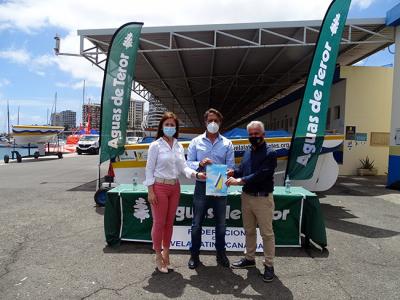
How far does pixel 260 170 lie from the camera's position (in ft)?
12.8

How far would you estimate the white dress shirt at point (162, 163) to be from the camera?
4047 millimetres

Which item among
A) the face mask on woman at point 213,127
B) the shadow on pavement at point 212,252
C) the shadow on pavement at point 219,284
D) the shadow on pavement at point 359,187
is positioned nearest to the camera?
the shadow on pavement at point 219,284

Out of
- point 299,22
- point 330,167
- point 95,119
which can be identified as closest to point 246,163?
point 330,167

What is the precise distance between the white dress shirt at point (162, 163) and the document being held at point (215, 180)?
215mm

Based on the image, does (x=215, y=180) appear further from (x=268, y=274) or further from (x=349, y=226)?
(x=349, y=226)

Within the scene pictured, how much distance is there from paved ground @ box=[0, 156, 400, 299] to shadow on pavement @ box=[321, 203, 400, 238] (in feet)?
0.06

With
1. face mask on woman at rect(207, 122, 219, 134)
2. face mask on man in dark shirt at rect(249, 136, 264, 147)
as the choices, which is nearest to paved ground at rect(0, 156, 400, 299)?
face mask on man in dark shirt at rect(249, 136, 264, 147)

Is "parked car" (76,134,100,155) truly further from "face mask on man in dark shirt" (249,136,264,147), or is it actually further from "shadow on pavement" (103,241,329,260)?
"face mask on man in dark shirt" (249,136,264,147)

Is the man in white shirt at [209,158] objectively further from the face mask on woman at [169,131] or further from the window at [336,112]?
the window at [336,112]

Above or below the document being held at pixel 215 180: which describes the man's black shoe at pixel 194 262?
below

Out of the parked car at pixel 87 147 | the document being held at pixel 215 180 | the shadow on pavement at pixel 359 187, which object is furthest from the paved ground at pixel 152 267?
the parked car at pixel 87 147

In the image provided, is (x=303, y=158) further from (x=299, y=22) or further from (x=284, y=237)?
(x=299, y=22)

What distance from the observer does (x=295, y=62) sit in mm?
17078

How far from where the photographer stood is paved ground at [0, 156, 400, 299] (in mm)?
3754
